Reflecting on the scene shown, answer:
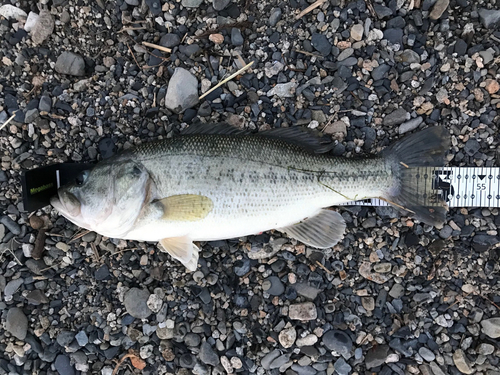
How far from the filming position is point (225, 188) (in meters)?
2.53

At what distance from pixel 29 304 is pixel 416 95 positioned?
382 cm

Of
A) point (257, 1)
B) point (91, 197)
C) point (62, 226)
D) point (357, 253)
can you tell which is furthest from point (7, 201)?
point (357, 253)

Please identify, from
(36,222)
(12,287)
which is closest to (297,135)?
(36,222)

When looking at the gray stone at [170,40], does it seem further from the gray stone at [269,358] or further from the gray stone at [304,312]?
the gray stone at [269,358]

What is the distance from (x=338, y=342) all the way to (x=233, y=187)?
159 cm

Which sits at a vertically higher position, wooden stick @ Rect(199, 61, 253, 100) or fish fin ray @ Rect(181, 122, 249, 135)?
wooden stick @ Rect(199, 61, 253, 100)

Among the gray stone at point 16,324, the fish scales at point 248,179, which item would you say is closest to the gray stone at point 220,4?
the fish scales at point 248,179

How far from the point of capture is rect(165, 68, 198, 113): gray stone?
285cm

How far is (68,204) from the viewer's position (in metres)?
2.40

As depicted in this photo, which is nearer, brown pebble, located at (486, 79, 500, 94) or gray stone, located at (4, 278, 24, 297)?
brown pebble, located at (486, 79, 500, 94)

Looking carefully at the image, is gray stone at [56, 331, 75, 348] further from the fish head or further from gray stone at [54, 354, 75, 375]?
the fish head

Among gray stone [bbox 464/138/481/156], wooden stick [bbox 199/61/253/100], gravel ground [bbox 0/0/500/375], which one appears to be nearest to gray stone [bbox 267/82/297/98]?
gravel ground [bbox 0/0/500/375]

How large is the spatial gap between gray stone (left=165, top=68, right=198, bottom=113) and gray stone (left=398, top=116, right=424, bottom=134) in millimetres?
1776

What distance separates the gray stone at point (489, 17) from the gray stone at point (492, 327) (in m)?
2.46
